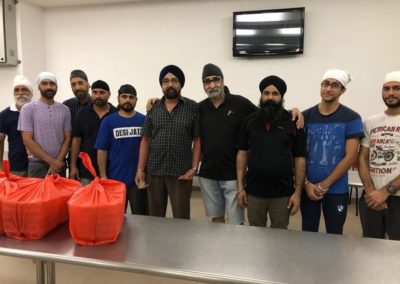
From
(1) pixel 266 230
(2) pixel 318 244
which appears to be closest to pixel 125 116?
(1) pixel 266 230

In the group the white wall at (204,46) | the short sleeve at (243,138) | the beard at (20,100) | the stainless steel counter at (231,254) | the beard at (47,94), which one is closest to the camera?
the stainless steel counter at (231,254)

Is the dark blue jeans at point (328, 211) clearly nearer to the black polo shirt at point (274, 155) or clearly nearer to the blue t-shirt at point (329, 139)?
the blue t-shirt at point (329, 139)

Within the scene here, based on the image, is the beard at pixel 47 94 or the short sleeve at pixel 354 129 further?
the beard at pixel 47 94

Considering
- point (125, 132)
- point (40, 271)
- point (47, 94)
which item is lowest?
point (40, 271)

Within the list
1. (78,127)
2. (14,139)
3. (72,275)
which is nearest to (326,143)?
(78,127)

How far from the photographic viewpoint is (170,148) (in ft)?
7.57

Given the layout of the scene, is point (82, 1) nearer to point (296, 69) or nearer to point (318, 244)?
point (296, 69)

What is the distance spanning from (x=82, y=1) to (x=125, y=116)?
10.2 ft

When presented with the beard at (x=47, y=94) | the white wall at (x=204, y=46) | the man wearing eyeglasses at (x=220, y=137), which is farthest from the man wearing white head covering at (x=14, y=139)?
the white wall at (x=204, y=46)

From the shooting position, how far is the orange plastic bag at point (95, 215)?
51.3 inches

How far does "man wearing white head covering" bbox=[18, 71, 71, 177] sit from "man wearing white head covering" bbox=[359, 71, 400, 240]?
7.50 feet

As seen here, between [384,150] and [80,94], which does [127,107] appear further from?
[384,150]

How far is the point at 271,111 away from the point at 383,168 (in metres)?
0.78

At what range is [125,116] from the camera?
2457 millimetres
